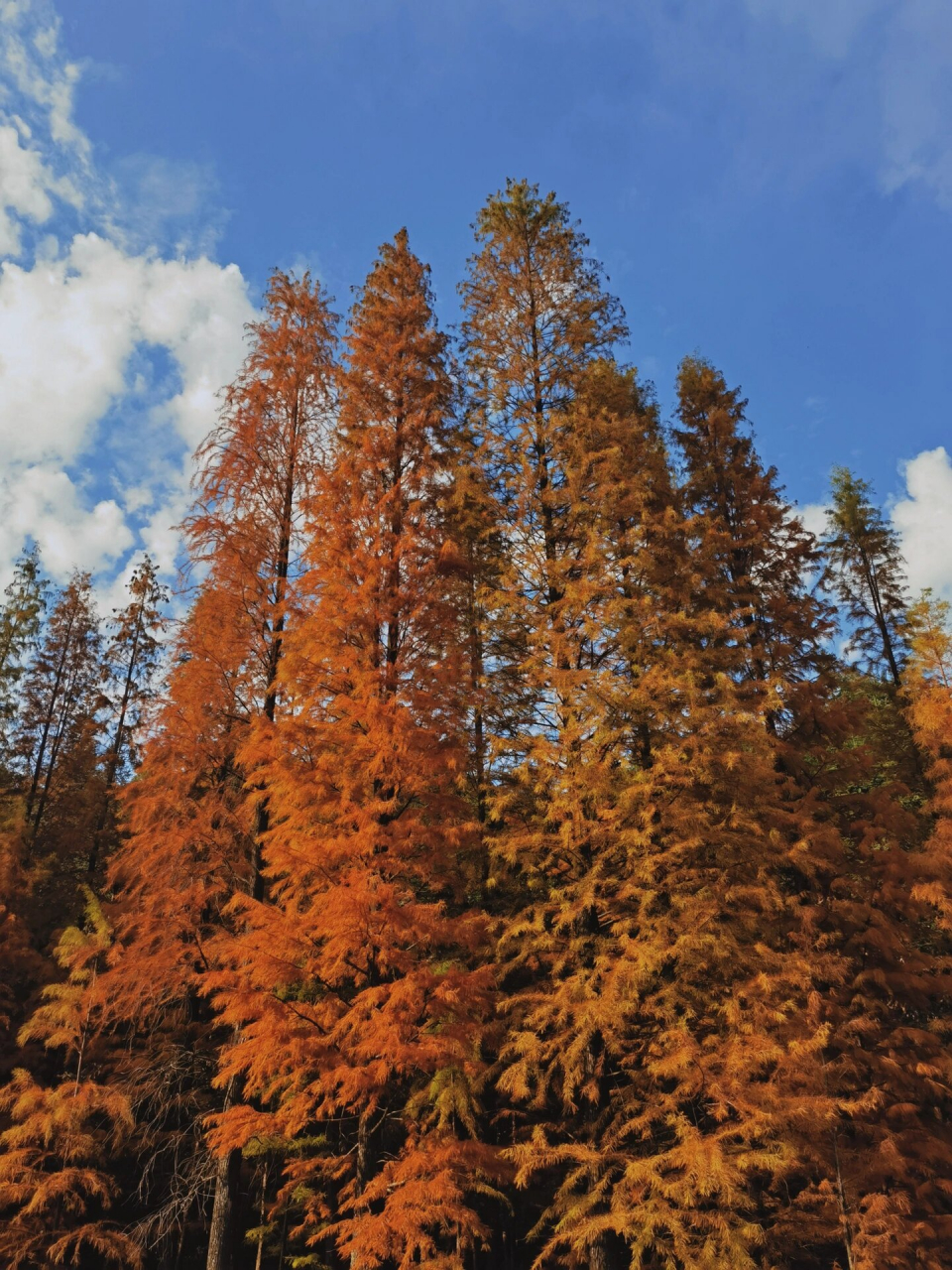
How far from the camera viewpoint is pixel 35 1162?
40.8ft

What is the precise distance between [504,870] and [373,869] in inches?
104

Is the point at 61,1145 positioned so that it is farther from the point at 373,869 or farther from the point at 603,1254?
the point at 603,1254

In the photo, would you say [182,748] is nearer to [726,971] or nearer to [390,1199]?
[390,1199]

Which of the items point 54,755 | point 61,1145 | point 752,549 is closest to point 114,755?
point 54,755

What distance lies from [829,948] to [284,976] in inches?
356

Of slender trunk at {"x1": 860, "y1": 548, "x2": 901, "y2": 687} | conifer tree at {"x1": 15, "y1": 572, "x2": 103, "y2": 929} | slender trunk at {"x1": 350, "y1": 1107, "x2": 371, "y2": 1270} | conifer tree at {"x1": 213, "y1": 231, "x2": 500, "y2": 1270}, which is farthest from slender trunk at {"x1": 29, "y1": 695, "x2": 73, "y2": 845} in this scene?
slender trunk at {"x1": 860, "y1": 548, "x2": 901, "y2": 687}

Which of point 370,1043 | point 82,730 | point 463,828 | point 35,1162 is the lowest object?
point 35,1162

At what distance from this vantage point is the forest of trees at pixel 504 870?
27.2 feet

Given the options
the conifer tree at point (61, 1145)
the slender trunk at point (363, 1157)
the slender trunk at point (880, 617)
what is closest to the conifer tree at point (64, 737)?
the conifer tree at point (61, 1145)

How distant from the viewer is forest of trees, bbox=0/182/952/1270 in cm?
830

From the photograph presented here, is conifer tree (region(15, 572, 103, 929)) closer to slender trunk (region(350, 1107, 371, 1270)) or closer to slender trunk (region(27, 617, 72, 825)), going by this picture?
slender trunk (region(27, 617, 72, 825))

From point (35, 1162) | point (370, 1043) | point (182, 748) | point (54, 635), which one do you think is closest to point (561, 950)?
point (370, 1043)

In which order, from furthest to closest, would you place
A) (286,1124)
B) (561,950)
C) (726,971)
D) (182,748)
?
(182,748)
(561,950)
(726,971)
(286,1124)

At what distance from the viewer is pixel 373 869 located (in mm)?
8805
